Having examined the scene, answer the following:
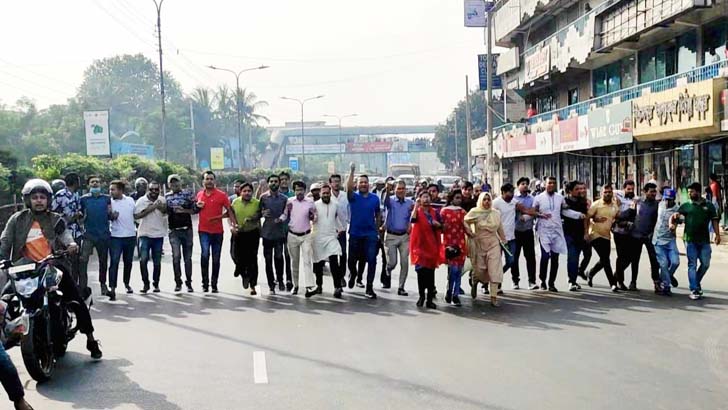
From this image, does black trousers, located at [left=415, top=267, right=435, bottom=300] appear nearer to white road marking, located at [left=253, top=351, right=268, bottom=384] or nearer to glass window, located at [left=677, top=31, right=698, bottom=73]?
white road marking, located at [left=253, top=351, right=268, bottom=384]

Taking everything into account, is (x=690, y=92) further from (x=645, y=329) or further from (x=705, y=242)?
(x=645, y=329)

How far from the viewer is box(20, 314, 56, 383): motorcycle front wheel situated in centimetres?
682

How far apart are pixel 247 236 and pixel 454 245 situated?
3235 mm

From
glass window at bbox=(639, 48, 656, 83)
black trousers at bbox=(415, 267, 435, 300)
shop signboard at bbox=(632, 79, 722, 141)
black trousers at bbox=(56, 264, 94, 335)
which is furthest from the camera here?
glass window at bbox=(639, 48, 656, 83)

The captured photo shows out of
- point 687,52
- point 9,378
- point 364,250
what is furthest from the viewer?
point 687,52

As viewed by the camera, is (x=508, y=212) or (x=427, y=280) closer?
(x=427, y=280)

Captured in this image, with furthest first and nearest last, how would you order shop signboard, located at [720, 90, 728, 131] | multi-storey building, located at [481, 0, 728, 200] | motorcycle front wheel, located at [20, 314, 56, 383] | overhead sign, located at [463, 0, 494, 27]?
overhead sign, located at [463, 0, 494, 27], multi-storey building, located at [481, 0, 728, 200], shop signboard, located at [720, 90, 728, 131], motorcycle front wheel, located at [20, 314, 56, 383]

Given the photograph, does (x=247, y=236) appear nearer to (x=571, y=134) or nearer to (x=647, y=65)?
(x=647, y=65)

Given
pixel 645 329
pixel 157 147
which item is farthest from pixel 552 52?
pixel 157 147

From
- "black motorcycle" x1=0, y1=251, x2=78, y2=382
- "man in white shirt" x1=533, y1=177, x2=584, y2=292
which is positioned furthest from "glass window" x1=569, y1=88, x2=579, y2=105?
"black motorcycle" x1=0, y1=251, x2=78, y2=382

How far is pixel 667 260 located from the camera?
11906mm

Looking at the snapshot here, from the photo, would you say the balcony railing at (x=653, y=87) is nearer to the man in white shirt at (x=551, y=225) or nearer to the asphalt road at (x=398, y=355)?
the man in white shirt at (x=551, y=225)

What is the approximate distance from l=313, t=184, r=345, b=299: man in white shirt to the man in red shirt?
4.28 ft

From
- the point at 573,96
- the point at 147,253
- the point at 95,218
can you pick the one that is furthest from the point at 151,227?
the point at 573,96
